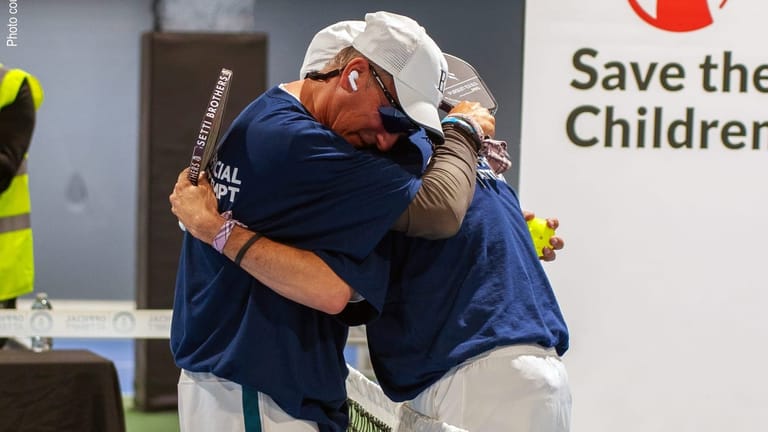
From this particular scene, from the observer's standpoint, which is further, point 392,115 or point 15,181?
point 15,181

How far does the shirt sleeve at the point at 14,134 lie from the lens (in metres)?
4.43

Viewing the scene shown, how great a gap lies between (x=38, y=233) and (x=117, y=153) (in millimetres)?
588

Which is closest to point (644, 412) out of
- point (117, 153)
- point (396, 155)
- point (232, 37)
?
point (396, 155)

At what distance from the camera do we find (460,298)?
7.52 ft

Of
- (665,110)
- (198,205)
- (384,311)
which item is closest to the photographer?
(198,205)

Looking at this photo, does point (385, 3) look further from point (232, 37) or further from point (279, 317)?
point (279, 317)

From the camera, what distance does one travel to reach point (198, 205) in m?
2.15

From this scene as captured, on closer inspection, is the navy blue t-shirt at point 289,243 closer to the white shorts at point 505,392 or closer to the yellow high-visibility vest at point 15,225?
the white shorts at point 505,392

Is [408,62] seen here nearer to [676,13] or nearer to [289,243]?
[289,243]

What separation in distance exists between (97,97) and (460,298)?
3724 millimetres

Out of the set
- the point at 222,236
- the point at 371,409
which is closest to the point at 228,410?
the point at 222,236

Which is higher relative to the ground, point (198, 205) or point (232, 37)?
point (232, 37)

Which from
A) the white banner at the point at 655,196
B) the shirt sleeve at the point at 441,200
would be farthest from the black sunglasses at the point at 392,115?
the white banner at the point at 655,196

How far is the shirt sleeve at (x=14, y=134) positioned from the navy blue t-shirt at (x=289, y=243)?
2.49 meters
